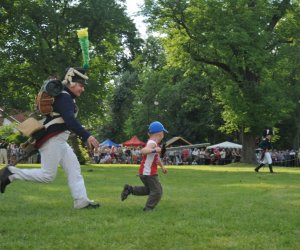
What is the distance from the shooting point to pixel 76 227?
21.4 ft

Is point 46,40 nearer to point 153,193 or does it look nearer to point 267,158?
point 267,158

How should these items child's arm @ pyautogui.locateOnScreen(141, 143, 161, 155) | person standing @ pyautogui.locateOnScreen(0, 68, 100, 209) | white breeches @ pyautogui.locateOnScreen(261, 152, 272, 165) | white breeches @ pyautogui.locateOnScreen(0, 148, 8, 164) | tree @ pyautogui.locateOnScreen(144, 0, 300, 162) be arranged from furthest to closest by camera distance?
white breeches @ pyautogui.locateOnScreen(0, 148, 8, 164), tree @ pyautogui.locateOnScreen(144, 0, 300, 162), white breeches @ pyautogui.locateOnScreen(261, 152, 272, 165), child's arm @ pyautogui.locateOnScreen(141, 143, 161, 155), person standing @ pyautogui.locateOnScreen(0, 68, 100, 209)

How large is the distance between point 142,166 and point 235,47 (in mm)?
25375

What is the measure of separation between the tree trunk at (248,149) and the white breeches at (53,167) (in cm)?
3207

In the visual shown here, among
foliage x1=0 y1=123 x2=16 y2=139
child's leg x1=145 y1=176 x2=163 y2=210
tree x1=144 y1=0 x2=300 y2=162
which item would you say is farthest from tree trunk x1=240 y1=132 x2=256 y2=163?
child's leg x1=145 y1=176 x2=163 y2=210

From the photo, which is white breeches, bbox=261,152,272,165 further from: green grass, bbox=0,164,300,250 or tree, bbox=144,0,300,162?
green grass, bbox=0,164,300,250

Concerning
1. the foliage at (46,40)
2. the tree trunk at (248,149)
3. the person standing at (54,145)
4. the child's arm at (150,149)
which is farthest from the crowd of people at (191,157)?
the person standing at (54,145)

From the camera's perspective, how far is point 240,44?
3200 cm

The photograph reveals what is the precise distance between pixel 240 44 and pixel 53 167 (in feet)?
84.2

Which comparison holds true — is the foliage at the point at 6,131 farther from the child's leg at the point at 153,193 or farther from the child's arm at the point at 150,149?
the child's arm at the point at 150,149

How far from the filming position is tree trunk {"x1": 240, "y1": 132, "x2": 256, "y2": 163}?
3928cm

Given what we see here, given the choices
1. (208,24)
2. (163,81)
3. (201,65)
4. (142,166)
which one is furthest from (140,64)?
(142,166)

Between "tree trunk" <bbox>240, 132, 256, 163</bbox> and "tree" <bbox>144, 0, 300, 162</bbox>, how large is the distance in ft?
0.24

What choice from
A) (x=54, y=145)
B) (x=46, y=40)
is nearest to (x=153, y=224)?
(x=54, y=145)
